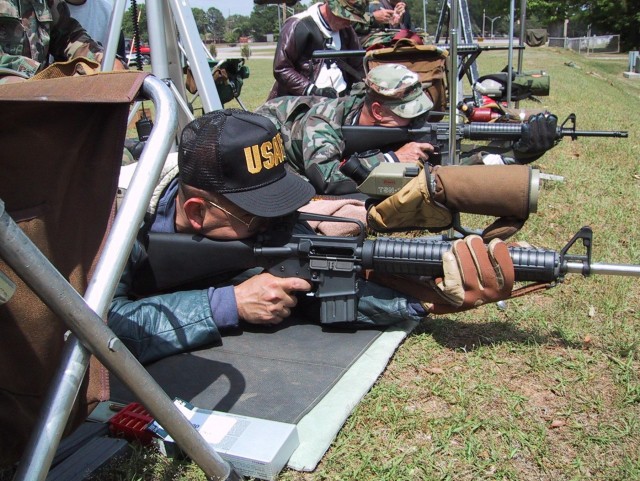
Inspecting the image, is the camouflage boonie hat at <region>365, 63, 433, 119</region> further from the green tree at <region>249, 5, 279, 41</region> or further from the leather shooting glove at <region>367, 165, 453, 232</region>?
the green tree at <region>249, 5, 279, 41</region>

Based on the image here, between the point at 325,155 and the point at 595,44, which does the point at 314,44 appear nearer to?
the point at 325,155

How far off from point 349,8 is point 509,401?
493cm

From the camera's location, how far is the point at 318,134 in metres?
4.75

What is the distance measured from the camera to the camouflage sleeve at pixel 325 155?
4.66 metres

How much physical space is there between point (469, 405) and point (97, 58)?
3462 millimetres

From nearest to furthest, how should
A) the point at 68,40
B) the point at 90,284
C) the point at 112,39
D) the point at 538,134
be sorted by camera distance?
the point at 90,284 < the point at 112,39 < the point at 68,40 < the point at 538,134

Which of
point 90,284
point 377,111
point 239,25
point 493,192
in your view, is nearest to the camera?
point 90,284

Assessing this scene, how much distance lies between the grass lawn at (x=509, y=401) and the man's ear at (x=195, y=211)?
98cm

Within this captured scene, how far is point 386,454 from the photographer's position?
2100mm

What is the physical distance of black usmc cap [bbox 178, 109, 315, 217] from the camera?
2.49 m

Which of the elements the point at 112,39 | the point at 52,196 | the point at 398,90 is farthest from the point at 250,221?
the point at 398,90

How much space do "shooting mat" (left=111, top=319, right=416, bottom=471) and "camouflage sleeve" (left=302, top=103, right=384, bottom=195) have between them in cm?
184

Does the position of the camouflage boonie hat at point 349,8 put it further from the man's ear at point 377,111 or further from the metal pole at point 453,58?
the metal pole at point 453,58

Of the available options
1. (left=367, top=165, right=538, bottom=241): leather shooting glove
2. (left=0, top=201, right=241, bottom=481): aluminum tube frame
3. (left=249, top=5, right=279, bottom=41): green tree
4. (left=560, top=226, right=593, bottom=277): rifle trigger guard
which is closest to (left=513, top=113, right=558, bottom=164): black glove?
(left=367, top=165, right=538, bottom=241): leather shooting glove
